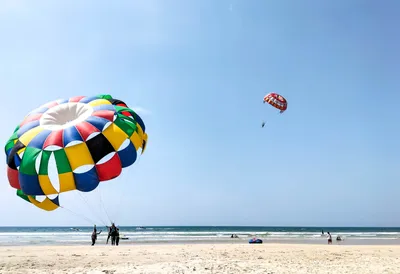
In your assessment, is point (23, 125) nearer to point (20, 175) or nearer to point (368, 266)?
point (20, 175)

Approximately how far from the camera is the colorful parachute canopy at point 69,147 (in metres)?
8.61

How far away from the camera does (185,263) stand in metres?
10.1

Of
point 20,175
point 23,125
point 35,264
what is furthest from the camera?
point 35,264

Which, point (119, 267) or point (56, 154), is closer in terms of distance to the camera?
point (56, 154)

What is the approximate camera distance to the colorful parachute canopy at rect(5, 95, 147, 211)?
8.61m

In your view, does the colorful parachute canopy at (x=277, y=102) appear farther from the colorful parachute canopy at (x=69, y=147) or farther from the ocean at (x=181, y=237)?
the ocean at (x=181, y=237)

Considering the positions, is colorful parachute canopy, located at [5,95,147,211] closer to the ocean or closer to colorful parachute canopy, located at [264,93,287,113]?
colorful parachute canopy, located at [264,93,287,113]

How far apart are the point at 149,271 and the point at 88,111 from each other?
4.82 m

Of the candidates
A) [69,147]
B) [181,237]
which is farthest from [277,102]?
[181,237]

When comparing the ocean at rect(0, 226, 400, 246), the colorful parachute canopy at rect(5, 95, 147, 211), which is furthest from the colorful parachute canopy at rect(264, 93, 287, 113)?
the ocean at rect(0, 226, 400, 246)

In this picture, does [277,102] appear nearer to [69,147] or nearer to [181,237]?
[69,147]

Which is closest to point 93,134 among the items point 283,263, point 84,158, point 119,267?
point 84,158

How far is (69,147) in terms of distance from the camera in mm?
8719

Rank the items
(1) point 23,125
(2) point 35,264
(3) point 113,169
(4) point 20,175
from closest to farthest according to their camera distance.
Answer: (4) point 20,175
(3) point 113,169
(1) point 23,125
(2) point 35,264
